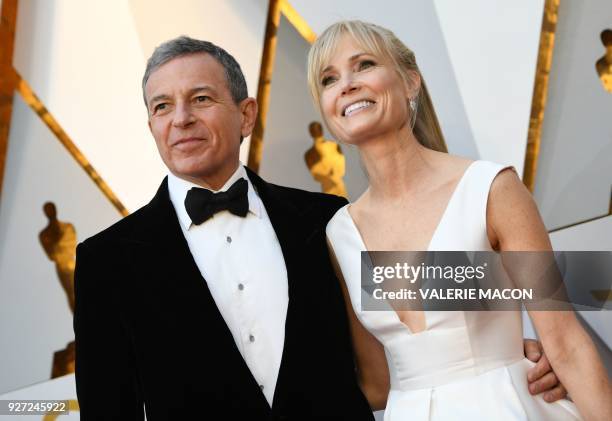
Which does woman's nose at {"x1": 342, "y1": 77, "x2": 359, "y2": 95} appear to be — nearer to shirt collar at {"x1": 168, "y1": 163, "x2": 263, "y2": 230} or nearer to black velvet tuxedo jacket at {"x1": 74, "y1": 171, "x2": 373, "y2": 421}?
shirt collar at {"x1": 168, "y1": 163, "x2": 263, "y2": 230}

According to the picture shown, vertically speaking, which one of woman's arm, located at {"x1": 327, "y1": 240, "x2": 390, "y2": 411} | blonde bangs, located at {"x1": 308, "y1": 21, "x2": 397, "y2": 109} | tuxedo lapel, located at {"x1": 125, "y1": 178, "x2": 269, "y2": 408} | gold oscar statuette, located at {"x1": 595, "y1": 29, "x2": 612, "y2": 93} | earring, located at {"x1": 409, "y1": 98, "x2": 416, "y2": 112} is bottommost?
woman's arm, located at {"x1": 327, "y1": 240, "x2": 390, "y2": 411}

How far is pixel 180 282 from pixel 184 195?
318 millimetres

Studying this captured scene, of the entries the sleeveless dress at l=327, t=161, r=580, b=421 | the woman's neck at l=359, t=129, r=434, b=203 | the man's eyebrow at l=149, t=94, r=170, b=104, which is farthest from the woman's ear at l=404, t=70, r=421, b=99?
the man's eyebrow at l=149, t=94, r=170, b=104

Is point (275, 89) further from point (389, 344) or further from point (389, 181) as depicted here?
point (389, 344)

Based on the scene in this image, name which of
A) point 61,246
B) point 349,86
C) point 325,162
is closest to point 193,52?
point 349,86

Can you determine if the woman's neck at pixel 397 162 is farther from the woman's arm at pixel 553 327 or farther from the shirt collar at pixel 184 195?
the shirt collar at pixel 184 195

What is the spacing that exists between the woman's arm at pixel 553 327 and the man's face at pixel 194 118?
0.79 m

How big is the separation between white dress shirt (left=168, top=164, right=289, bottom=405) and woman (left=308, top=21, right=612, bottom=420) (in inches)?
8.3

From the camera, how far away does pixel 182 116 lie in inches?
79.9

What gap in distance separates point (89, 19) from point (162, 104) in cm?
142

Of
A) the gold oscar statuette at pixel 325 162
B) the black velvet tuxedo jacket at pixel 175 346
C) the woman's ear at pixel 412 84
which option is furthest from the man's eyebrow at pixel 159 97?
the gold oscar statuette at pixel 325 162

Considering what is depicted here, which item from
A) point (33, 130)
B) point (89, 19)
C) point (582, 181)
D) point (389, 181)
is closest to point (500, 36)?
point (582, 181)

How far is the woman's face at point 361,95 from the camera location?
198cm

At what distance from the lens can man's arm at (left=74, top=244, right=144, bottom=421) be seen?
74.6 inches
